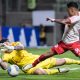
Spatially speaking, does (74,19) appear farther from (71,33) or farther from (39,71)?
(39,71)

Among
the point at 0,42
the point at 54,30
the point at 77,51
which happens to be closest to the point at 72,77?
the point at 77,51

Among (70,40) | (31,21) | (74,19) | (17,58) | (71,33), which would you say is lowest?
(31,21)

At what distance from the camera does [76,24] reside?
45.2 feet

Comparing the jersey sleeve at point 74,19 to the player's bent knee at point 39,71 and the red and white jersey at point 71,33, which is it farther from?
the player's bent knee at point 39,71

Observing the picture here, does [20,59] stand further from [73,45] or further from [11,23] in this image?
[11,23]

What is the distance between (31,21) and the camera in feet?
122

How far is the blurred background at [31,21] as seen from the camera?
103ft

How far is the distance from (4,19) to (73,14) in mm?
25535

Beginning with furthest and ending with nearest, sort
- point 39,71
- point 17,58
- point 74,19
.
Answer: point 17,58 < point 39,71 < point 74,19

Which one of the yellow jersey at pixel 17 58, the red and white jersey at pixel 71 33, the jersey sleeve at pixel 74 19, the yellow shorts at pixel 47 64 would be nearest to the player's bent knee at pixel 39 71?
the yellow shorts at pixel 47 64

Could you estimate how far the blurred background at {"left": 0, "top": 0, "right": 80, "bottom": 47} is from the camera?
31.4 m

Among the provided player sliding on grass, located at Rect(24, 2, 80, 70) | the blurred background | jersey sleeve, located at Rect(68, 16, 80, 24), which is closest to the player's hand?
player sliding on grass, located at Rect(24, 2, 80, 70)

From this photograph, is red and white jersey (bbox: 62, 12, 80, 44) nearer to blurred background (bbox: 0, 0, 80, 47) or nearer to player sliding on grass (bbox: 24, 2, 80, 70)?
player sliding on grass (bbox: 24, 2, 80, 70)

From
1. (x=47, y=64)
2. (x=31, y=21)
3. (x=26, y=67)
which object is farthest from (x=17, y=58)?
(x=31, y=21)
